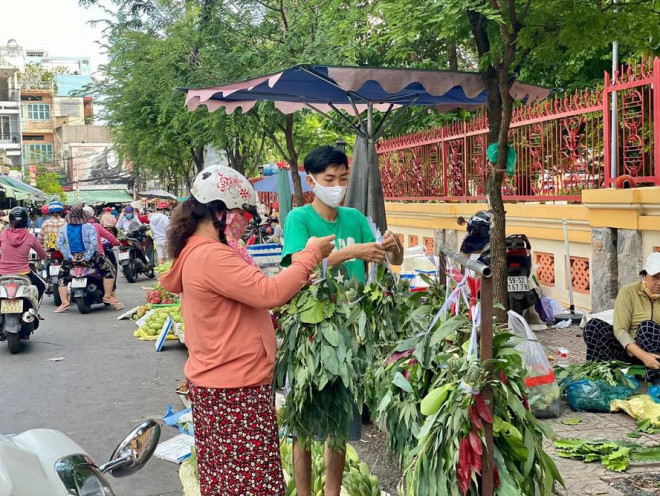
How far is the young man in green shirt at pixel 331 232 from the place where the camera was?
359cm

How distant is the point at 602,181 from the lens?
28.6ft

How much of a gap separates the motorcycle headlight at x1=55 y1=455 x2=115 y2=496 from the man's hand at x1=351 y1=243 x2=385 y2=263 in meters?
1.44

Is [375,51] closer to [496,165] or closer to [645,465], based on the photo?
[496,165]

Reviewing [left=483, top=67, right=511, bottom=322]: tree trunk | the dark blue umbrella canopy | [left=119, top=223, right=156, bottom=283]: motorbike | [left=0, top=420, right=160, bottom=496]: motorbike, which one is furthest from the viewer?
[left=119, top=223, right=156, bottom=283]: motorbike

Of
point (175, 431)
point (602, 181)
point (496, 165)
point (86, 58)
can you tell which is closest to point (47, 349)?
point (175, 431)

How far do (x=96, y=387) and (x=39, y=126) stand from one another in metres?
73.6

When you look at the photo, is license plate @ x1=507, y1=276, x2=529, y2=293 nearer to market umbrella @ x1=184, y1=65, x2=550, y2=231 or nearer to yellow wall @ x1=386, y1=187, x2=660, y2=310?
yellow wall @ x1=386, y1=187, x2=660, y2=310

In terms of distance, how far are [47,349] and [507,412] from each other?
8.19m

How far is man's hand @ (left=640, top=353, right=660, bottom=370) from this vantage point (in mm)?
5500

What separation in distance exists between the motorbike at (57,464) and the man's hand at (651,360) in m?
3.97

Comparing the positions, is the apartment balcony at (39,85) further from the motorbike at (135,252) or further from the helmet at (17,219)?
the helmet at (17,219)

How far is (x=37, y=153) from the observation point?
73062mm

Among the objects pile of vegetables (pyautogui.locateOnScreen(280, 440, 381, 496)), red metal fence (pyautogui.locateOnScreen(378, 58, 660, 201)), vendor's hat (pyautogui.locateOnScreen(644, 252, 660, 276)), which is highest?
red metal fence (pyautogui.locateOnScreen(378, 58, 660, 201))

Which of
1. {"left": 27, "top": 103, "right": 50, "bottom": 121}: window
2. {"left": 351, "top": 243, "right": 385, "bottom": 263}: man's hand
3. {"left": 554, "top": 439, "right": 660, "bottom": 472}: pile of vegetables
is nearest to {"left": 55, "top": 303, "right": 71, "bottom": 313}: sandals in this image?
{"left": 554, "top": 439, "right": 660, "bottom": 472}: pile of vegetables
